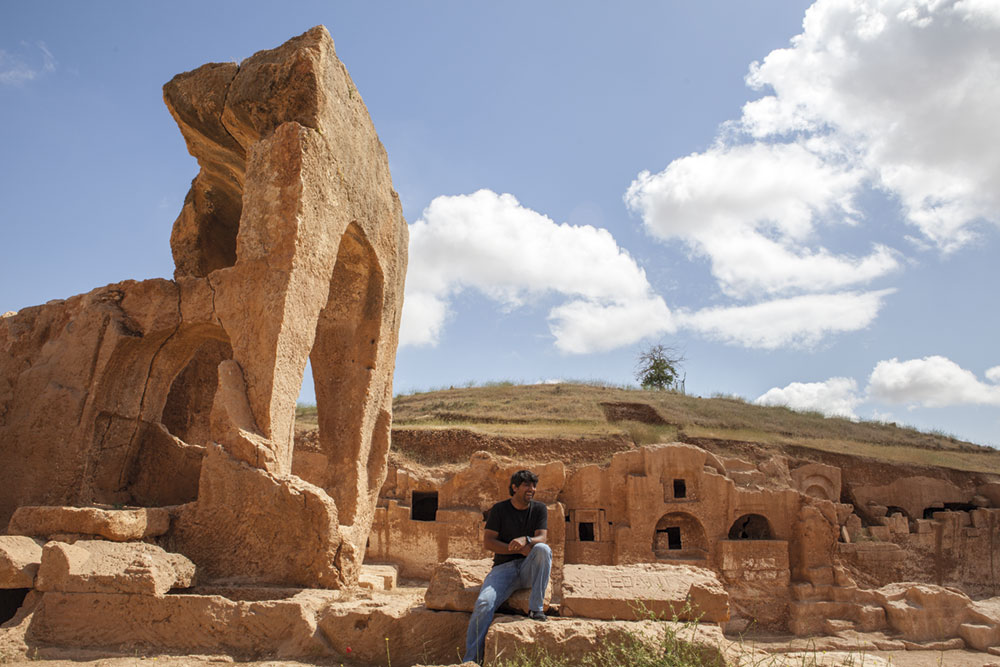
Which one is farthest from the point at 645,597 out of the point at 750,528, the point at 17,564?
the point at 750,528

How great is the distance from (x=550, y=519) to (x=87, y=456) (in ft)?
30.9

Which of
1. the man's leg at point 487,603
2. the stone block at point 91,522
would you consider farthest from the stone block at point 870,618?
the stone block at point 91,522

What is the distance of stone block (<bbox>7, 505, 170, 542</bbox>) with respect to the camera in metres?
5.59

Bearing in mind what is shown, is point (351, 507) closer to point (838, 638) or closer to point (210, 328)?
point (210, 328)

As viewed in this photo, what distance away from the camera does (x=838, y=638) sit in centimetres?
1365

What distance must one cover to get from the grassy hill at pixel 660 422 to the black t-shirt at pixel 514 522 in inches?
668

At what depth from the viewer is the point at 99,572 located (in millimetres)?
5203

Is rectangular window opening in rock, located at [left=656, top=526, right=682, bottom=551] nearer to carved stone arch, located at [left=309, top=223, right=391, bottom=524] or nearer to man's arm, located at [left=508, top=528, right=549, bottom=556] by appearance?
carved stone arch, located at [left=309, top=223, right=391, bottom=524]

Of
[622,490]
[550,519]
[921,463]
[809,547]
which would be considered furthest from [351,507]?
[921,463]

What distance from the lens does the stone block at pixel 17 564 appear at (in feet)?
17.2

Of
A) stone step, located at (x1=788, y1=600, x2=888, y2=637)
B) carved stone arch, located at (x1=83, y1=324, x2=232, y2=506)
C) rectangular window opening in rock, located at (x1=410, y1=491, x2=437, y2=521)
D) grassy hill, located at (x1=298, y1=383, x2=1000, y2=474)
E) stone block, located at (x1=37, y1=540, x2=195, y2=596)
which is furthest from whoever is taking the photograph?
grassy hill, located at (x1=298, y1=383, x2=1000, y2=474)

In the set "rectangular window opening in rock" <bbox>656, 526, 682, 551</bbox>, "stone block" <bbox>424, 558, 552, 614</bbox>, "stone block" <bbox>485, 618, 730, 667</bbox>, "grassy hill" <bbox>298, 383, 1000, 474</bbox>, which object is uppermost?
"grassy hill" <bbox>298, 383, 1000, 474</bbox>

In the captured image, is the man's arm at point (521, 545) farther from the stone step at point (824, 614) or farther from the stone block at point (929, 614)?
the stone block at point (929, 614)

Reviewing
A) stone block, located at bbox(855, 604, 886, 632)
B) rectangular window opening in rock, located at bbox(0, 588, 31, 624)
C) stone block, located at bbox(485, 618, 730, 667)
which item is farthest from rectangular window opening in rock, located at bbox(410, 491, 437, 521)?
stone block, located at bbox(485, 618, 730, 667)
